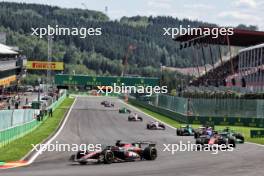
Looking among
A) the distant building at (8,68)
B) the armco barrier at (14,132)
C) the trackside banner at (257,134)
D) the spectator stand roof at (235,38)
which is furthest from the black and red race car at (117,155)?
the spectator stand roof at (235,38)

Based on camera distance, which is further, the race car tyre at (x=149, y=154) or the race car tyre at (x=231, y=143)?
the race car tyre at (x=231, y=143)

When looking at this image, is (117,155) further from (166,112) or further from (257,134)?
(166,112)

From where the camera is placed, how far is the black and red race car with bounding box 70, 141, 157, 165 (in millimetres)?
21906

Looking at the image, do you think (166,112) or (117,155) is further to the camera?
(166,112)

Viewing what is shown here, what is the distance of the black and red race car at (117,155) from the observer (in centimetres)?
2191

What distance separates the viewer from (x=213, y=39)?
92.4 meters

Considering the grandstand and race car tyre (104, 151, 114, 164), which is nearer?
race car tyre (104, 151, 114, 164)

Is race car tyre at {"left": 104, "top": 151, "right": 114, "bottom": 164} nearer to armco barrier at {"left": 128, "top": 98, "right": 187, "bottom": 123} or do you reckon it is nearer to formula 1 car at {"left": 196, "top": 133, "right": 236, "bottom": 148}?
formula 1 car at {"left": 196, "top": 133, "right": 236, "bottom": 148}

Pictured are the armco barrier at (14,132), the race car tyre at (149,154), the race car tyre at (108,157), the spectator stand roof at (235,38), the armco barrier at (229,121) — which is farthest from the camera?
the spectator stand roof at (235,38)

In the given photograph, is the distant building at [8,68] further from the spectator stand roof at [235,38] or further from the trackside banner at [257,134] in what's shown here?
the trackside banner at [257,134]

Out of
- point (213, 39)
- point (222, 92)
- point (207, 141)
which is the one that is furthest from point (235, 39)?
point (207, 141)

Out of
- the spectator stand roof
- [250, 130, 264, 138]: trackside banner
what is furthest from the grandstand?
[250, 130, 264, 138]: trackside banner

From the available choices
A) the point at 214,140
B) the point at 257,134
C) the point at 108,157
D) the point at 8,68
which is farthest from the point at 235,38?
the point at 108,157

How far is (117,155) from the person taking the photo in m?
23.3
